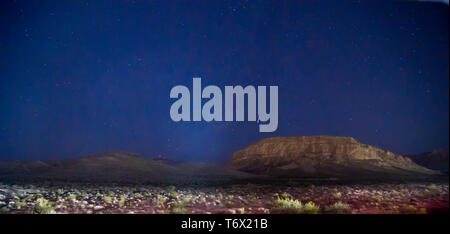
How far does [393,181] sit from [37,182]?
10.1 m

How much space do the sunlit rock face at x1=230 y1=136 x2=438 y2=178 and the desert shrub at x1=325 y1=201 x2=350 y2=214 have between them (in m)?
3.41

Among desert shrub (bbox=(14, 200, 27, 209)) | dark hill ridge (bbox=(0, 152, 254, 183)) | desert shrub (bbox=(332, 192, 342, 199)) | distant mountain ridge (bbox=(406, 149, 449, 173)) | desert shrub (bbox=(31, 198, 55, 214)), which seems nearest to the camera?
desert shrub (bbox=(31, 198, 55, 214))

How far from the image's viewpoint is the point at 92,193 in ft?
25.9

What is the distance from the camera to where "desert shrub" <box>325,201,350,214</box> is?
7453 mm

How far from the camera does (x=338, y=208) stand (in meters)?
7.51

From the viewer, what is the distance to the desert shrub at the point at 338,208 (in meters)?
7.45

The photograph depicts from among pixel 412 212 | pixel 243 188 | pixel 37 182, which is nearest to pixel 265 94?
pixel 243 188

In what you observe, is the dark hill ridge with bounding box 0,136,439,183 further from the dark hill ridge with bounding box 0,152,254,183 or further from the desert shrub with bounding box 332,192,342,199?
the desert shrub with bounding box 332,192,342,199

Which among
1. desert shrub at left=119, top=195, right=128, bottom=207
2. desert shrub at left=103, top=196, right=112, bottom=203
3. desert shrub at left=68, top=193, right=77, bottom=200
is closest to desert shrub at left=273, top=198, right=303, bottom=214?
desert shrub at left=119, top=195, right=128, bottom=207

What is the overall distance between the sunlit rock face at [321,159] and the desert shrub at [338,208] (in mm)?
3411

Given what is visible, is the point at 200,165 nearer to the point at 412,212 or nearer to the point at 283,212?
the point at 283,212
